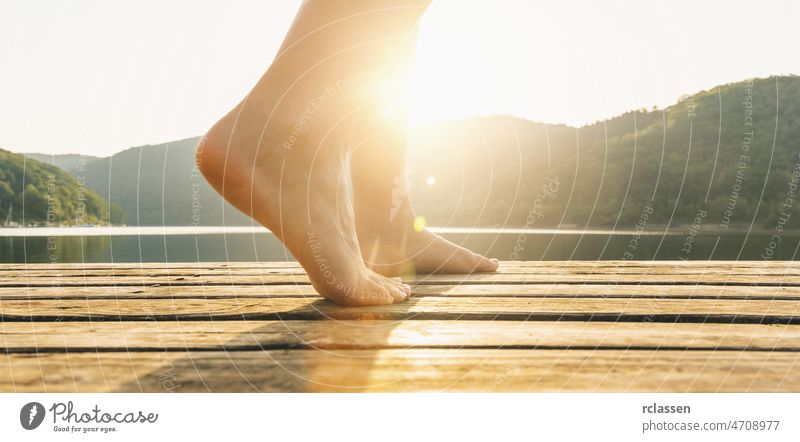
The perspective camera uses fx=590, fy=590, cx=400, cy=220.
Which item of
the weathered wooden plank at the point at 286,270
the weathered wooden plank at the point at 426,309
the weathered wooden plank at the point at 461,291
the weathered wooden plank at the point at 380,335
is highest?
the weathered wooden plank at the point at 380,335

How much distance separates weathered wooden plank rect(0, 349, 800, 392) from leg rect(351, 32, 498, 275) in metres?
1.11

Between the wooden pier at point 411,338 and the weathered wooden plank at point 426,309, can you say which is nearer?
the wooden pier at point 411,338

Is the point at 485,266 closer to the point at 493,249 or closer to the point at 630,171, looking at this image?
the point at 493,249

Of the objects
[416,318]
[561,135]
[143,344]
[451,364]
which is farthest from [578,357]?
[561,135]

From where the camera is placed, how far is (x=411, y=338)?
3.35 ft

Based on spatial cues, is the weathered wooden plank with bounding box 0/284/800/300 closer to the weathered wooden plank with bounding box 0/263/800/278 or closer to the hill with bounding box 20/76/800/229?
the weathered wooden plank with bounding box 0/263/800/278

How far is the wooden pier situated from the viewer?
2.61 ft

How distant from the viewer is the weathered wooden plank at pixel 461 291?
1575 millimetres

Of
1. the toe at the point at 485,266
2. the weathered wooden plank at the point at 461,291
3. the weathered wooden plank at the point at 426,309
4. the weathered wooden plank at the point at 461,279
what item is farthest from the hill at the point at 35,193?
the weathered wooden plank at the point at 426,309

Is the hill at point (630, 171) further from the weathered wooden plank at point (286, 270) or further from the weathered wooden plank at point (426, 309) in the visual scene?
the weathered wooden plank at point (426, 309)

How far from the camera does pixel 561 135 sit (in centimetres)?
2983

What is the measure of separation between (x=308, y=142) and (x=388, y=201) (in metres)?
0.57

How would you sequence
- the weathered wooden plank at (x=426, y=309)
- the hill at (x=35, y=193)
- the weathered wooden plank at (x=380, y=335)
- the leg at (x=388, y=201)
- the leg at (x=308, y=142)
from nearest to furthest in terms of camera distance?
the weathered wooden plank at (x=380, y=335) < the weathered wooden plank at (x=426, y=309) < the leg at (x=308, y=142) < the leg at (x=388, y=201) < the hill at (x=35, y=193)

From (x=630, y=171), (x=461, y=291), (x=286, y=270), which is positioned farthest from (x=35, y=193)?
(x=461, y=291)
